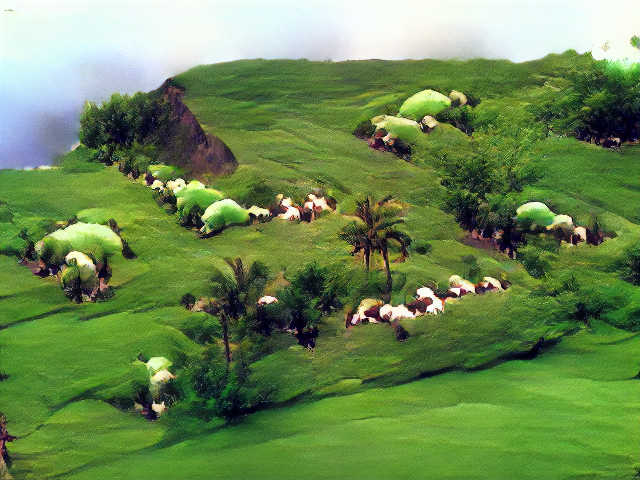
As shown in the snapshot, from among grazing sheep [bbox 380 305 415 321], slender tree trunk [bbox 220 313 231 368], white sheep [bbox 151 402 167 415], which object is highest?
grazing sheep [bbox 380 305 415 321]

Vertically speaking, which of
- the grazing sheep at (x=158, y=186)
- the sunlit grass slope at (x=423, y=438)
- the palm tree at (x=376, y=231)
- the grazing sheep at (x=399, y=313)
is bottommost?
the sunlit grass slope at (x=423, y=438)

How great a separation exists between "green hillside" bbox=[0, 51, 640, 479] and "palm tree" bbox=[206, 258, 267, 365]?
50 mm

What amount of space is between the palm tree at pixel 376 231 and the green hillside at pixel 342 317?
0.05 m

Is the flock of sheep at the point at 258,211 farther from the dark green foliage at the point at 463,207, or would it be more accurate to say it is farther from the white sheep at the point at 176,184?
the dark green foliage at the point at 463,207

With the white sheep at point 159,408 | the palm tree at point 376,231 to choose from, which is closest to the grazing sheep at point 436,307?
the palm tree at point 376,231

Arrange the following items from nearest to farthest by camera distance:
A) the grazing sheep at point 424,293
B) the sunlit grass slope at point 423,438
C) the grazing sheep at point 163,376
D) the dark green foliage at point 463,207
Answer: the sunlit grass slope at point 423,438, the grazing sheep at point 163,376, the grazing sheep at point 424,293, the dark green foliage at point 463,207

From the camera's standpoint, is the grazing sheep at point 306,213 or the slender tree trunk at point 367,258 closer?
the slender tree trunk at point 367,258

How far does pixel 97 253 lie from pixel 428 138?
6.55 feet

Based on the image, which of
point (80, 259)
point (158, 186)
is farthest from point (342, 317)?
point (80, 259)

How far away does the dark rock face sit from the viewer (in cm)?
373

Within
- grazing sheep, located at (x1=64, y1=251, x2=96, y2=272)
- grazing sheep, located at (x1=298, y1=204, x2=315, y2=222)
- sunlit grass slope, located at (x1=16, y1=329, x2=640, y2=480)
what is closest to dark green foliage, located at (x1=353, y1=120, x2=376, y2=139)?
grazing sheep, located at (x1=298, y1=204, x2=315, y2=222)

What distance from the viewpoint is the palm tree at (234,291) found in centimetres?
342

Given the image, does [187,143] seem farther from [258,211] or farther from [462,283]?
[462,283]

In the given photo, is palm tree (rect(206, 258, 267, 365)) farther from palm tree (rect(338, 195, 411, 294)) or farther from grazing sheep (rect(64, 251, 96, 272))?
grazing sheep (rect(64, 251, 96, 272))
